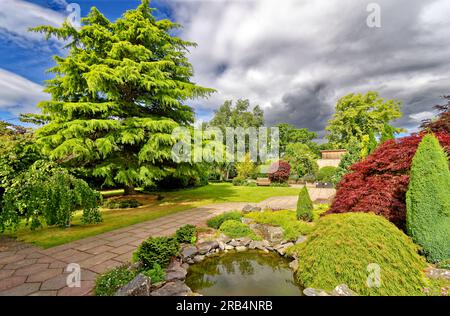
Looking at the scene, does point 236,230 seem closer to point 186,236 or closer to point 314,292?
point 186,236

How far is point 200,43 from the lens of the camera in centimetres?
1135

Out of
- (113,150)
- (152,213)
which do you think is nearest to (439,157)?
(152,213)

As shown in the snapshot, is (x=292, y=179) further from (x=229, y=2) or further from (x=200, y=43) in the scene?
(x=229, y=2)

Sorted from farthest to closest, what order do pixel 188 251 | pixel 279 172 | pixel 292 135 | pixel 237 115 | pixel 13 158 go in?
1. pixel 292 135
2. pixel 237 115
3. pixel 279 172
4. pixel 13 158
5. pixel 188 251

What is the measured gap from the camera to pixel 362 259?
9.67 feet

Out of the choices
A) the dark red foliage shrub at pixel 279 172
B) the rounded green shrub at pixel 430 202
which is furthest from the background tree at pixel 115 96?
the dark red foliage shrub at pixel 279 172

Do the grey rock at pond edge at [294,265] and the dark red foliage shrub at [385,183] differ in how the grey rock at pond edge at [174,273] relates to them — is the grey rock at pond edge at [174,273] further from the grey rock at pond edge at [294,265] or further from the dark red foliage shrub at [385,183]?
the dark red foliage shrub at [385,183]

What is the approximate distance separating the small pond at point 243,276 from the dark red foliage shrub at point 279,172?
17123 millimetres

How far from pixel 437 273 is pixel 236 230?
387 centimetres

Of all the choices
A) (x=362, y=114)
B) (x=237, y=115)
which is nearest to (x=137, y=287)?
(x=237, y=115)

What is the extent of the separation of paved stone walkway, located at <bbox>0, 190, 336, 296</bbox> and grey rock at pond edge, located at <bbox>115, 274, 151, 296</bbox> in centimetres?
56

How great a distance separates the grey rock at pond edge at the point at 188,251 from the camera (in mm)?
4246

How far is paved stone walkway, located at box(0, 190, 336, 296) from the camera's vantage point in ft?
9.39
